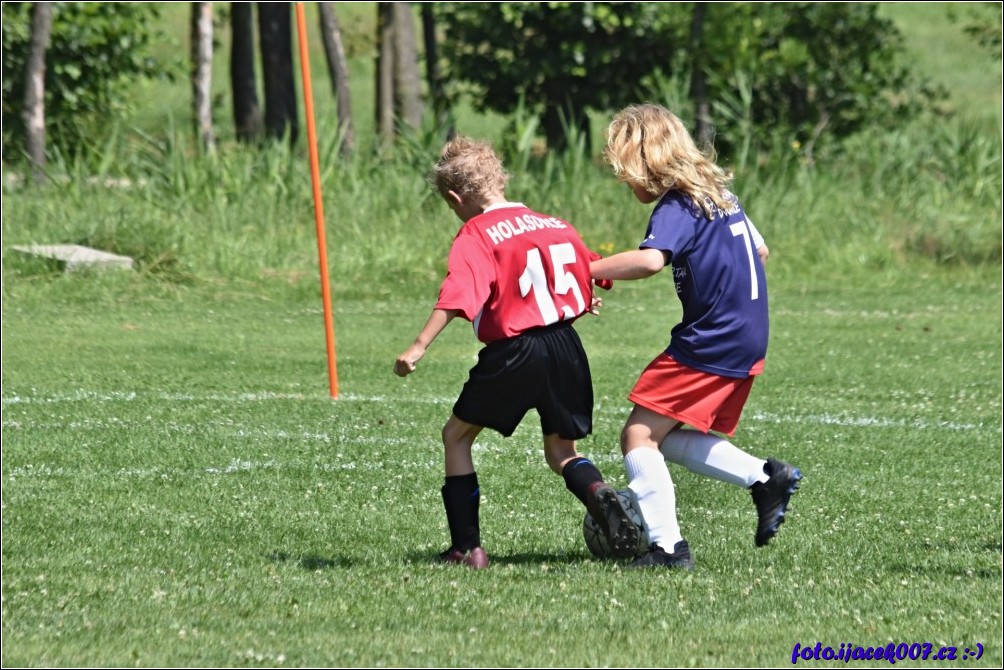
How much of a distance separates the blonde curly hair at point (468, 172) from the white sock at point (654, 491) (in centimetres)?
107

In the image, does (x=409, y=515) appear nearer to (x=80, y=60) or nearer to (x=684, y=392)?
(x=684, y=392)

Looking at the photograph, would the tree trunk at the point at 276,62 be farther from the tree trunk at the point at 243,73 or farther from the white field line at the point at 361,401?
the white field line at the point at 361,401

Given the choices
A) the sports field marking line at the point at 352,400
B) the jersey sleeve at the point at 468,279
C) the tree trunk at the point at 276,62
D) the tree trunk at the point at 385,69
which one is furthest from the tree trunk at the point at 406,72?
the jersey sleeve at the point at 468,279

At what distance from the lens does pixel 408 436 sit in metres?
8.75

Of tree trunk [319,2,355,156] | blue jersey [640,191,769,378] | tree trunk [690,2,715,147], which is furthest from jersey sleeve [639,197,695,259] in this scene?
tree trunk [690,2,715,147]

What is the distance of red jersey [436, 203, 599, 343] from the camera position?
5.39 meters

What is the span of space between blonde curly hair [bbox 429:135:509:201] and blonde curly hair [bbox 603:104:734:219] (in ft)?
1.37

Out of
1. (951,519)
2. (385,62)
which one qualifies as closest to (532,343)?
(951,519)

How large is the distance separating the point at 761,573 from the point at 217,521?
2.30m

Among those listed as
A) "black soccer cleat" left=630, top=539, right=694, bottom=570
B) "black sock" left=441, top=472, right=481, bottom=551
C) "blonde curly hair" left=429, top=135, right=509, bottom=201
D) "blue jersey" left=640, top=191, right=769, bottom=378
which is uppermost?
"blonde curly hair" left=429, top=135, right=509, bottom=201

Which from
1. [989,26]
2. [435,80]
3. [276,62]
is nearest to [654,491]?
[276,62]

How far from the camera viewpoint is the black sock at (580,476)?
562cm

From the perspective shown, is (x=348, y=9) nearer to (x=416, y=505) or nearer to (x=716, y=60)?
(x=716, y=60)

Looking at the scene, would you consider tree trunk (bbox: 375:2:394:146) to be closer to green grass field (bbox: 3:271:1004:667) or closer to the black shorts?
green grass field (bbox: 3:271:1004:667)
